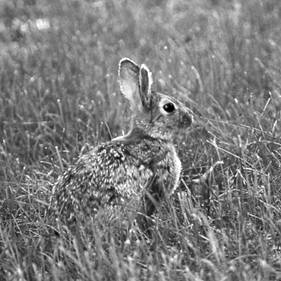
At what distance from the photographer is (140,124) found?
17.7ft

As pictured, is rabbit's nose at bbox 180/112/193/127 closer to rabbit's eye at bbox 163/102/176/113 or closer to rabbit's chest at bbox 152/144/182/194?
rabbit's eye at bbox 163/102/176/113

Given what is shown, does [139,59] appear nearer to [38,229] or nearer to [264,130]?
[264,130]

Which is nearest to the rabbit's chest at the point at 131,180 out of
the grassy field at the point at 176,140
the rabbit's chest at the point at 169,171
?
the rabbit's chest at the point at 169,171

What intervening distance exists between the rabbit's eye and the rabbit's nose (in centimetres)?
10

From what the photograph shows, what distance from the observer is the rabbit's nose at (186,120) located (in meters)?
5.51

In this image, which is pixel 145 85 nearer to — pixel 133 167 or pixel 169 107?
pixel 169 107

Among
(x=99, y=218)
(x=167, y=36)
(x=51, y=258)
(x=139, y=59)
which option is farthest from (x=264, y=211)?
(x=167, y=36)

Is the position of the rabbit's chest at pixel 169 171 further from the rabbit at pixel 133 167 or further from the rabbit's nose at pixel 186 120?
the rabbit's nose at pixel 186 120

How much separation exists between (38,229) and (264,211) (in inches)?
55.5

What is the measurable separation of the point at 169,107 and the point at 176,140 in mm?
305

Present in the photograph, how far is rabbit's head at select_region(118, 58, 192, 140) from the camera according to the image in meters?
5.40

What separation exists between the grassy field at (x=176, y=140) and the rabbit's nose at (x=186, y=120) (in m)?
0.20

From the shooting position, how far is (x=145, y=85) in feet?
17.5

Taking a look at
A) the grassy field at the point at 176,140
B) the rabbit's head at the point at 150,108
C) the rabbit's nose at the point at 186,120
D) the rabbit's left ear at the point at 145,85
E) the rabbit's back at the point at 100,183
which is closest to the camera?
the grassy field at the point at 176,140
